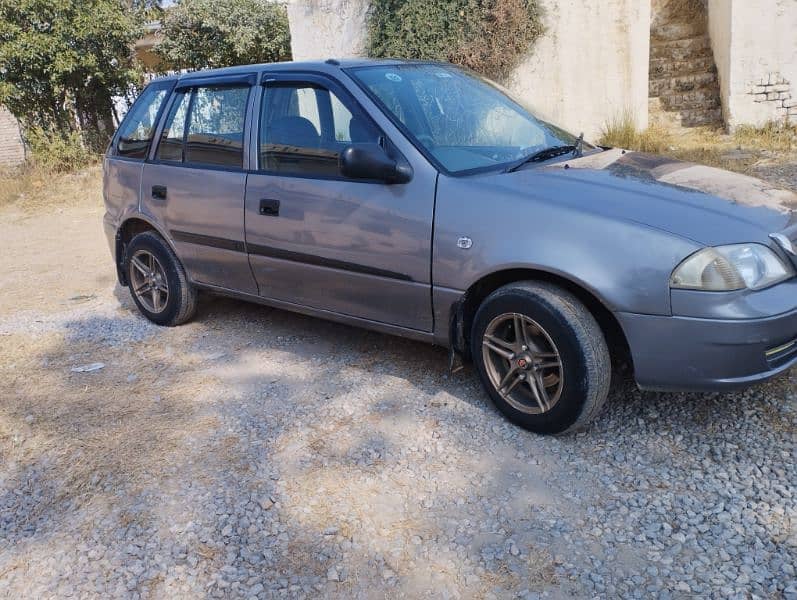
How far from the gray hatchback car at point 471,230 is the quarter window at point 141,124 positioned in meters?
0.06

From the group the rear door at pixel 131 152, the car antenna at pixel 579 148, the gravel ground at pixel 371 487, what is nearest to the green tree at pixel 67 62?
the rear door at pixel 131 152

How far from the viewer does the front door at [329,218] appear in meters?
3.73

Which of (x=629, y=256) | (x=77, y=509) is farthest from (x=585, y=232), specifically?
(x=77, y=509)

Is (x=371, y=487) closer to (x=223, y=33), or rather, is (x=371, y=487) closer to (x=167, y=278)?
(x=167, y=278)

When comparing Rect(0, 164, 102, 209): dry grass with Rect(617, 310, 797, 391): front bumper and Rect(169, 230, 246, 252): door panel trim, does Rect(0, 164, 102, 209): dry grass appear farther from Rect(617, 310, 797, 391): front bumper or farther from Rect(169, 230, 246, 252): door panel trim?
Rect(617, 310, 797, 391): front bumper

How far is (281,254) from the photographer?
4.32m

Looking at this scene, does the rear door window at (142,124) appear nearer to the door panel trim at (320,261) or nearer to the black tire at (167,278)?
the black tire at (167,278)

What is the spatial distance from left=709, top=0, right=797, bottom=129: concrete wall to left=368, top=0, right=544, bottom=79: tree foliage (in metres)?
2.45

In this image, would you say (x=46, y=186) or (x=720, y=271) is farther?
(x=46, y=186)

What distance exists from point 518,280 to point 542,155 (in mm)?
918

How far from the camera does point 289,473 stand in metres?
3.34

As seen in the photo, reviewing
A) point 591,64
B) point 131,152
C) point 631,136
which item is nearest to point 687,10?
point 591,64

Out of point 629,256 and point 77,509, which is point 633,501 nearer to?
point 629,256

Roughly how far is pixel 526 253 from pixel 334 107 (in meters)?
1.52
